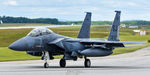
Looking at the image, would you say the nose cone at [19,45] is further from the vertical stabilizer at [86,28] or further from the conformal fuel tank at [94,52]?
the vertical stabilizer at [86,28]

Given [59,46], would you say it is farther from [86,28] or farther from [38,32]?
[86,28]

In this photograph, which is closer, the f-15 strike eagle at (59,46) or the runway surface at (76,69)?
the runway surface at (76,69)

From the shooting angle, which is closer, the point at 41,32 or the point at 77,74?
the point at 77,74

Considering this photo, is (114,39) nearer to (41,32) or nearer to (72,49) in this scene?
(72,49)

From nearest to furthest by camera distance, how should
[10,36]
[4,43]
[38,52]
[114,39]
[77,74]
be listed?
[77,74] < [38,52] < [114,39] < [4,43] < [10,36]

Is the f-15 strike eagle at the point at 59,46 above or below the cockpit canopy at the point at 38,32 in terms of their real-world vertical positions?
below

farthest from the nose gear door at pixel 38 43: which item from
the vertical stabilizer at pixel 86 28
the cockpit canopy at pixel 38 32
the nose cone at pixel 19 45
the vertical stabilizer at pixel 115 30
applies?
the vertical stabilizer at pixel 115 30

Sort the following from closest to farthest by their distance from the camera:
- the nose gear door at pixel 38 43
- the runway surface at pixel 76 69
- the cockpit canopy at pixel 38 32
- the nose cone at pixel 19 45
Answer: the runway surface at pixel 76 69 → the nose cone at pixel 19 45 → the nose gear door at pixel 38 43 → the cockpit canopy at pixel 38 32

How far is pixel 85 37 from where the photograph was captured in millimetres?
35031

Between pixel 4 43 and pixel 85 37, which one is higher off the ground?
pixel 85 37

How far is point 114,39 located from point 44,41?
21.7 feet

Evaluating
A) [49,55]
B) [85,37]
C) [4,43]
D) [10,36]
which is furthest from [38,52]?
[10,36]

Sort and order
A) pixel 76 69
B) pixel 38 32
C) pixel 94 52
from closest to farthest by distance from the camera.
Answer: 1. pixel 76 69
2. pixel 38 32
3. pixel 94 52

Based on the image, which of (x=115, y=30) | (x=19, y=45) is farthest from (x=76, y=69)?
(x=115, y=30)
